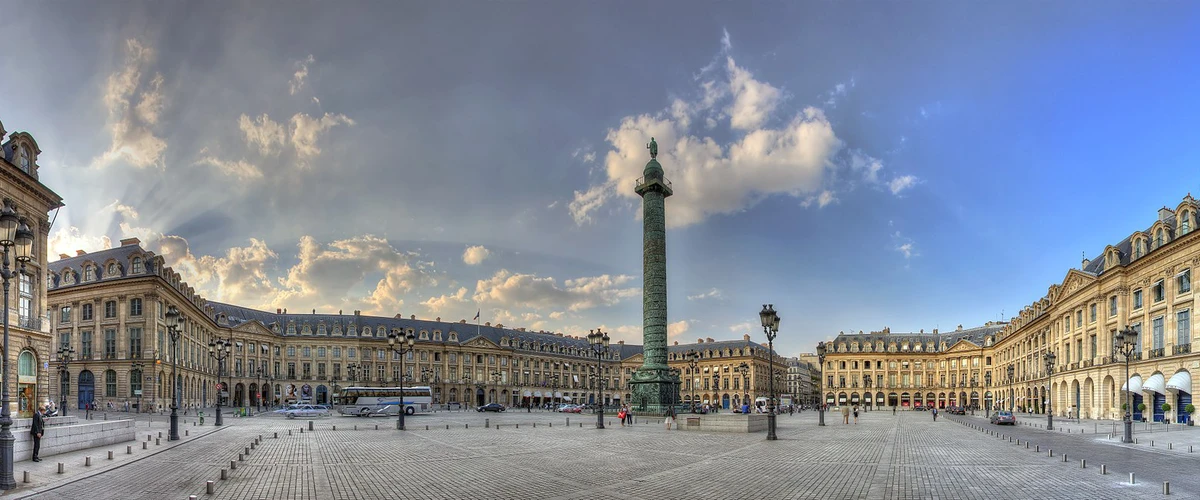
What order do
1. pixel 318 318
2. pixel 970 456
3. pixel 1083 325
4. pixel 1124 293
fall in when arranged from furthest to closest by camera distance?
pixel 318 318, pixel 1083 325, pixel 1124 293, pixel 970 456

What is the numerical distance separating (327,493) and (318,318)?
112m

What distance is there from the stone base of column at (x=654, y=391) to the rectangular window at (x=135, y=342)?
45436 mm

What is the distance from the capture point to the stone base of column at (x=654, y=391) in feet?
192

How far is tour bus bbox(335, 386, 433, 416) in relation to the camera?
66688 millimetres

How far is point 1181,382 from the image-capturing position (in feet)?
154

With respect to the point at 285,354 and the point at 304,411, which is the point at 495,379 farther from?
Result: the point at 304,411

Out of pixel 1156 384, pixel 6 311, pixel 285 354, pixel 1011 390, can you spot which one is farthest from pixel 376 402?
pixel 1011 390

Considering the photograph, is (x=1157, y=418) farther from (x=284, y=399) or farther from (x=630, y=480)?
(x=284, y=399)

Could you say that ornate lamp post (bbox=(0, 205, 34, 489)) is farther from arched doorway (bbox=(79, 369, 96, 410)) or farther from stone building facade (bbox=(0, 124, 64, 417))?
arched doorway (bbox=(79, 369, 96, 410))

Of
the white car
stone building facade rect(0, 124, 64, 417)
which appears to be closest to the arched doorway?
the white car

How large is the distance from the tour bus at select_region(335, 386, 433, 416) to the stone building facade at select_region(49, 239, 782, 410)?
12.8 metres

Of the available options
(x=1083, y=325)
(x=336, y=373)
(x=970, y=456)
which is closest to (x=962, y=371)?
(x=1083, y=325)

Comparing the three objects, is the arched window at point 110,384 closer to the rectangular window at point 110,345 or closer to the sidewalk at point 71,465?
the rectangular window at point 110,345

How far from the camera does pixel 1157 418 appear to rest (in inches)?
2036
